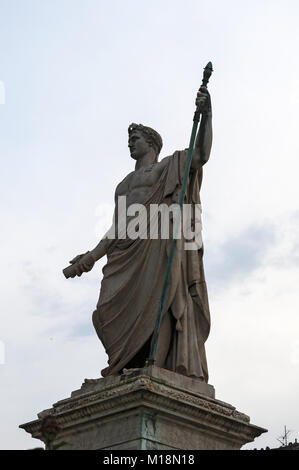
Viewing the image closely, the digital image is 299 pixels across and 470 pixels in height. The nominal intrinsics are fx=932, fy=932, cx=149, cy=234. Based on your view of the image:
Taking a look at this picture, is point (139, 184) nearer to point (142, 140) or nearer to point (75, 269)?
point (142, 140)

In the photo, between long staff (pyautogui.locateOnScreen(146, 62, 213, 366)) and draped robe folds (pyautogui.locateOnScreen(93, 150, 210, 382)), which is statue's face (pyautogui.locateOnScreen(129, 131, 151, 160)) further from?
long staff (pyautogui.locateOnScreen(146, 62, 213, 366))

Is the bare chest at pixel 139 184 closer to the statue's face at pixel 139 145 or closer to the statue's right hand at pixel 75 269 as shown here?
the statue's face at pixel 139 145

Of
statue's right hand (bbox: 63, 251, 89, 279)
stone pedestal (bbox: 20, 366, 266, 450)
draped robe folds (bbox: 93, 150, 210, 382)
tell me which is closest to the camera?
stone pedestal (bbox: 20, 366, 266, 450)

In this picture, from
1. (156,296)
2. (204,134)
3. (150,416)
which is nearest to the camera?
(150,416)

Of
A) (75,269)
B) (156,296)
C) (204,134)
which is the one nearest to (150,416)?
(156,296)

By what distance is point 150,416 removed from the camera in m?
10.6

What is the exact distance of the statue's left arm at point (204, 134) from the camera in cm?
1227

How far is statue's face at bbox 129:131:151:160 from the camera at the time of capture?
43.5 feet

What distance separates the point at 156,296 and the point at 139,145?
8.34 ft

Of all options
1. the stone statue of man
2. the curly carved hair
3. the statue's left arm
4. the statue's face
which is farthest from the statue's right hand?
the statue's left arm

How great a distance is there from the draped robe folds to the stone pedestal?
432 mm

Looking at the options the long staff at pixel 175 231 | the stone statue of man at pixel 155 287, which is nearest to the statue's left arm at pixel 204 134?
the stone statue of man at pixel 155 287
